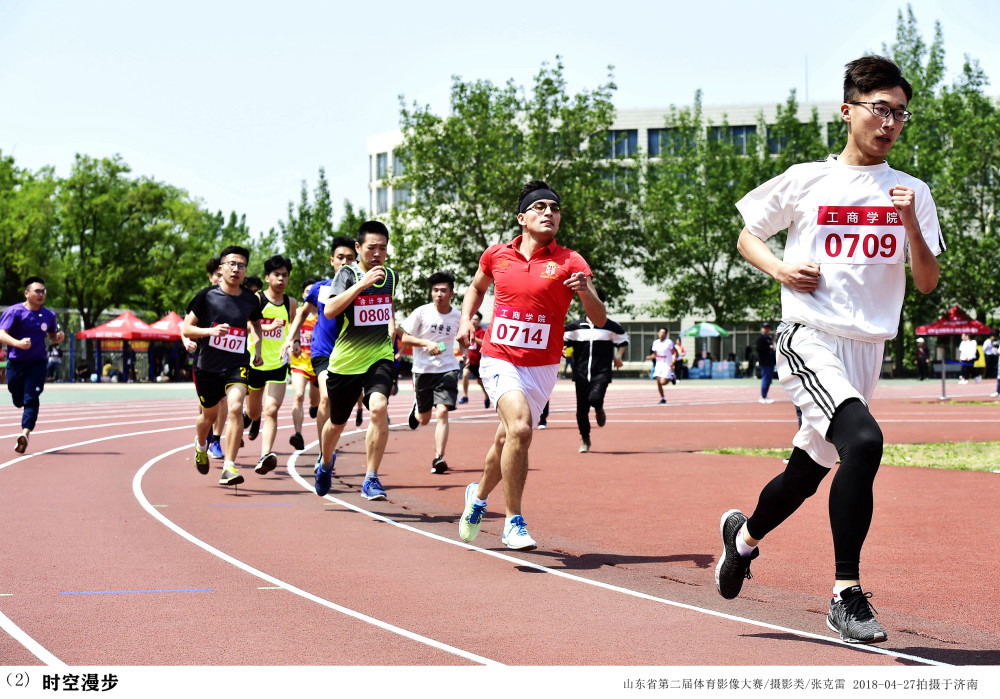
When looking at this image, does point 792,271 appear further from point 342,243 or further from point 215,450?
point 215,450

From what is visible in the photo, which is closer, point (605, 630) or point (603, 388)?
point (605, 630)

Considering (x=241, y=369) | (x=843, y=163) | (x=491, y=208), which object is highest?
(x=491, y=208)

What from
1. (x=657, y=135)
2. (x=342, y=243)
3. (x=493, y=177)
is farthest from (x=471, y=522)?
(x=657, y=135)

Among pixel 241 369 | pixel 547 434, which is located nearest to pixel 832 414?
pixel 241 369

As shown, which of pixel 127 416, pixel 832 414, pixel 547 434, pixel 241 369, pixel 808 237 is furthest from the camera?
pixel 127 416

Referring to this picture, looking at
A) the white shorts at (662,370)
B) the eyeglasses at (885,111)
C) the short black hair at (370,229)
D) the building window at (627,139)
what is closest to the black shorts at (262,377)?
the short black hair at (370,229)

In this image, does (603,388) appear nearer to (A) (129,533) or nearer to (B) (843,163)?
(A) (129,533)

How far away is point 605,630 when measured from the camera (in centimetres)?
511

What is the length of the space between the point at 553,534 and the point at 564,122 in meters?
50.8

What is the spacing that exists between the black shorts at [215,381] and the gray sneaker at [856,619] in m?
7.40

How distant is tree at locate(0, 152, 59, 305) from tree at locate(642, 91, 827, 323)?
3258 centimetres

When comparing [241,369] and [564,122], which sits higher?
[564,122]

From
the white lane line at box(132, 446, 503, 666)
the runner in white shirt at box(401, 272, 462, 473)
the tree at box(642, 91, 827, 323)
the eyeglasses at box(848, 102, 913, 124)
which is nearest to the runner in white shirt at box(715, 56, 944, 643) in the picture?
the eyeglasses at box(848, 102, 913, 124)

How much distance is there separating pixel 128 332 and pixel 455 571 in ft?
163
